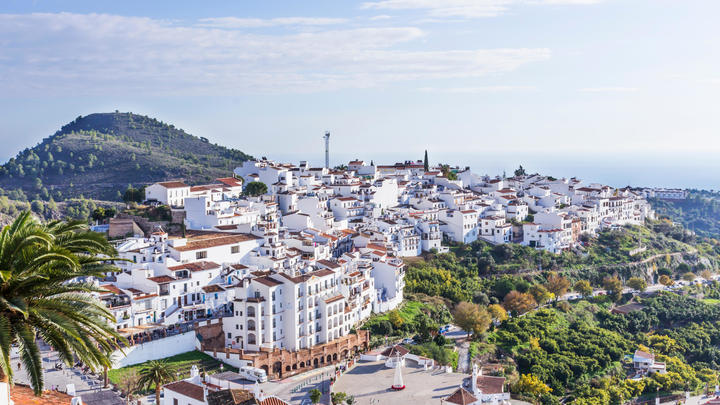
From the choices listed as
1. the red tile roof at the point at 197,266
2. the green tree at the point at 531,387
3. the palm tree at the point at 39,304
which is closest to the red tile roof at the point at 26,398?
the palm tree at the point at 39,304

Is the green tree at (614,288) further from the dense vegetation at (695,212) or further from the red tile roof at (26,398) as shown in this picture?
the red tile roof at (26,398)

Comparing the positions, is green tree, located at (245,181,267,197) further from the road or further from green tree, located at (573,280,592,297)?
green tree, located at (573,280,592,297)

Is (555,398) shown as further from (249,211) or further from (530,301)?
(249,211)

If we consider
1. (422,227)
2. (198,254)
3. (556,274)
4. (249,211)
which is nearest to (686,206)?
(556,274)

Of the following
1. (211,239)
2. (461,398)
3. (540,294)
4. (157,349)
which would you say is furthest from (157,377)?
(540,294)

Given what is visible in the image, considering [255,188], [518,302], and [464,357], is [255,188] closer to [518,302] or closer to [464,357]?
[518,302]

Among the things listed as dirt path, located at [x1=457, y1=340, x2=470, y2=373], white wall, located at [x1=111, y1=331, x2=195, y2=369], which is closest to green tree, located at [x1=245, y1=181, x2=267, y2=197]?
dirt path, located at [x1=457, y1=340, x2=470, y2=373]
